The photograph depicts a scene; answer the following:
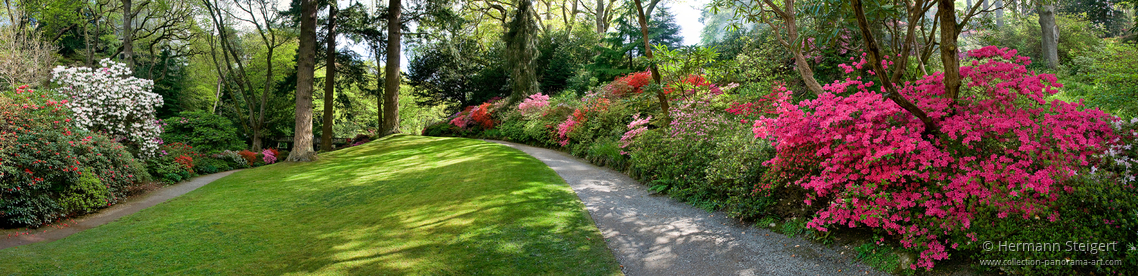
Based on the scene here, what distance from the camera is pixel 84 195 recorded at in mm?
6906

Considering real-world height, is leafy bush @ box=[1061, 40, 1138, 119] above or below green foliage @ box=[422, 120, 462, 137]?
above

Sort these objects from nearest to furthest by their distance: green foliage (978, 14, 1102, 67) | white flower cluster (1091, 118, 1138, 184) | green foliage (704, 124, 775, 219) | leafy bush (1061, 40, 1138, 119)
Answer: white flower cluster (1091, 118, 1138, 184) < green foliage (704, 124, 775, 219) < leafy bush (1061, 40, 1138, 119) < green foliage (978, 14, 1102, 67)

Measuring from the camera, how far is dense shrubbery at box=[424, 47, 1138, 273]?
9.48 feet

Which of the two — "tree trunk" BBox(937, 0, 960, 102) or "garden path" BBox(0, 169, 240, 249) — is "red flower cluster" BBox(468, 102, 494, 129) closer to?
"garden path" BBox(0, 169, 240, 249)

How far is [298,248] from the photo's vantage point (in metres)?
4.98

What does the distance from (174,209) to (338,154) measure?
6937 millimetres

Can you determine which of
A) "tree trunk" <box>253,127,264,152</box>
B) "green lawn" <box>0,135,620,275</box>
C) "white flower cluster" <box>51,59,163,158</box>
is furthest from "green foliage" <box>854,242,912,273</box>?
"tree trunk" <box>253,127,264,152</box>

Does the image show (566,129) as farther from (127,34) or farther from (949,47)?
(127,34)

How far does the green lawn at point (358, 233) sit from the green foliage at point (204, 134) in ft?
30.7

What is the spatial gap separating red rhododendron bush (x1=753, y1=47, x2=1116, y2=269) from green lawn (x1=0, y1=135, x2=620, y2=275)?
87.8 inches

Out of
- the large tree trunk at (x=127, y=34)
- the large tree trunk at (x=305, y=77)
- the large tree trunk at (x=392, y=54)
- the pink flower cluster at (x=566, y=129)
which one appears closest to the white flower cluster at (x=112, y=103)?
the large tree trunk at (x=305, y=77)

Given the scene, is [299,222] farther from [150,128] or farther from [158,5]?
[158,5]

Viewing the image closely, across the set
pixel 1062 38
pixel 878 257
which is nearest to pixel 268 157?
pixel 878 257

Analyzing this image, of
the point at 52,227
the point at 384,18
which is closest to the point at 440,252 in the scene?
the point at 52,227
